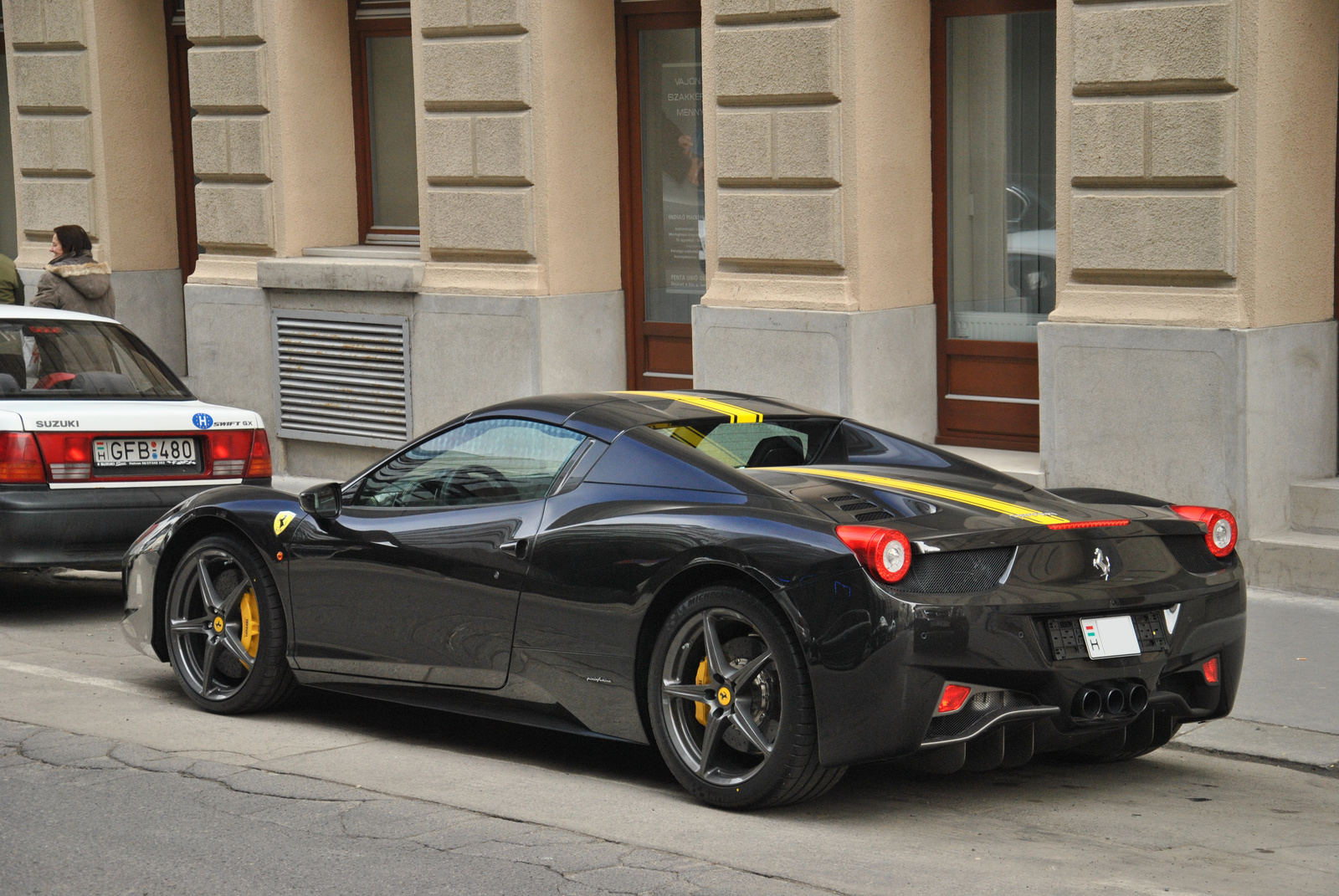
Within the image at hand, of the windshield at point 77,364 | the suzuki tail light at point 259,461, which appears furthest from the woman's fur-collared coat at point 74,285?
the suzuki tail light at point 259,461

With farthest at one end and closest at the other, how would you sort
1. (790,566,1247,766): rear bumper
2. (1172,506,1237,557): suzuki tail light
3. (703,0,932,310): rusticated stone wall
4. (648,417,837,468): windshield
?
(703,0,932,310): rusticated stone wall
(648,417,837,468): windshield
(1172,506,1237,557): suzuki tail light
(790,566,1247,766): rear bumper

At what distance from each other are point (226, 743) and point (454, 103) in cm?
718

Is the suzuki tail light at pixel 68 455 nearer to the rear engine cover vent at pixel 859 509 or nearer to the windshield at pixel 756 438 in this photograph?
the windshield at pixel 756 438

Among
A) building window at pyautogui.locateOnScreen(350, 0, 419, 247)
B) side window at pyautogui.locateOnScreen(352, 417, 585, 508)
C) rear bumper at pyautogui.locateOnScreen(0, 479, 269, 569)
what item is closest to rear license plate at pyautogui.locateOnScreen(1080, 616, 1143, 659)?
side window at pyautogui.locateOnScreen(352, 417, 585, 508)

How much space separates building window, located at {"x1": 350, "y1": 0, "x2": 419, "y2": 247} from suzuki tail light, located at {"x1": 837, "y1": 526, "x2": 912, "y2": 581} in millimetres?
9587

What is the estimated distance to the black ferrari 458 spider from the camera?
200 inches

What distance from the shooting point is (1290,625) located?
845 cm

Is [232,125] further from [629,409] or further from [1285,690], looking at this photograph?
[1285,690]

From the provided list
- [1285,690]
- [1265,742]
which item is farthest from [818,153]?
[1265,742]

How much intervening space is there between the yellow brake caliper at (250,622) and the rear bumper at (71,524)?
1.78m

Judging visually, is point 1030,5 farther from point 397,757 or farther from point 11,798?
point 11,798

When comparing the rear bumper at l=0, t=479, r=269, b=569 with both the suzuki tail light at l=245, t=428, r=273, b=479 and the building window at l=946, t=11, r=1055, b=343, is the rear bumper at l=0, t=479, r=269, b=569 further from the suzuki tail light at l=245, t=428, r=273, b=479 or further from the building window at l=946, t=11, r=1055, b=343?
the building window at l=946, t=11, r=1055, b=343

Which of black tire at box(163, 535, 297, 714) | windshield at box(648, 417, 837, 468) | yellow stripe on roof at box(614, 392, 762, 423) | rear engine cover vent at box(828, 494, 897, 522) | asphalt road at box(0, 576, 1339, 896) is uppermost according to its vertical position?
yellow stripe on roof at box(614, 392, 762, 423)

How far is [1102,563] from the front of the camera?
534 centimetres
